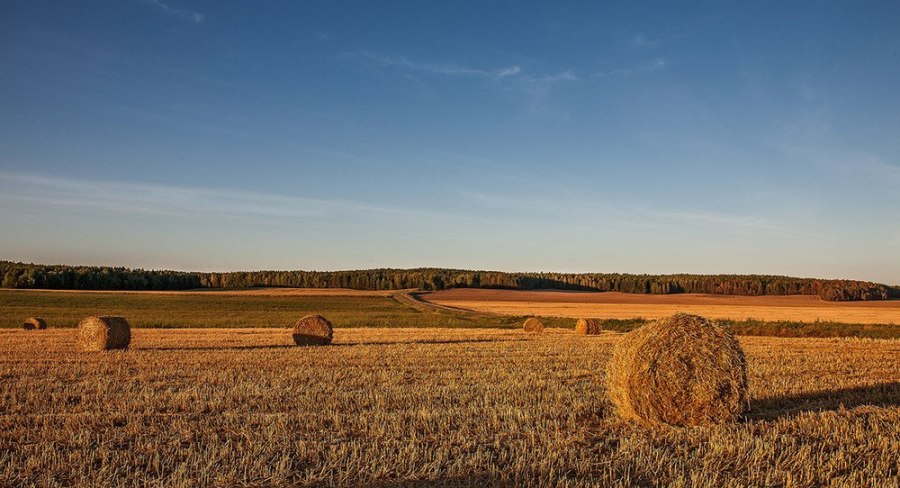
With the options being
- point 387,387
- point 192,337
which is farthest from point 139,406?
point 192,337

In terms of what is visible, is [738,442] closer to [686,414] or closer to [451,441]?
[686,414]

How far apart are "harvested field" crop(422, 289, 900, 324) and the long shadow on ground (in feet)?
91.1

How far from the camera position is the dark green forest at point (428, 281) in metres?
78.8

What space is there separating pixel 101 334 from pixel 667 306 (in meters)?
45.8

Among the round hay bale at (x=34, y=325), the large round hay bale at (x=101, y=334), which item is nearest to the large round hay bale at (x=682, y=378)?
the large round hay bale at (x=101, y=334)

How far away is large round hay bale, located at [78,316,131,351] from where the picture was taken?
66.1 ft

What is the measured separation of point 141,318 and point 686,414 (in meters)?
37.8

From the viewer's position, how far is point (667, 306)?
56.7 metres

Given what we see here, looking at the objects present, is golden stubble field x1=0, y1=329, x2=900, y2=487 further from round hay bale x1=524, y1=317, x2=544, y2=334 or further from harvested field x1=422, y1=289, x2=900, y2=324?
harvested field x1=422, y1=289, x2=900, y2=324

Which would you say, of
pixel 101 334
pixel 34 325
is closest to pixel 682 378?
pixel 101 334

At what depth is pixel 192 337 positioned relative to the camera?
2622 cm

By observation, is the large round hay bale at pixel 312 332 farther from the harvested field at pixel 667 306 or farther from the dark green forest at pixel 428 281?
the dark green forest at pixel 428 281

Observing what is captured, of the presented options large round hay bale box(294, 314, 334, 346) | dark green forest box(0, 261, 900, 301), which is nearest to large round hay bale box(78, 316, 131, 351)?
large round hay bale box(294, 314, 334, 346)

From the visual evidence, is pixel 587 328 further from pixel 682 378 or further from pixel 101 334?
pixel 682 378
